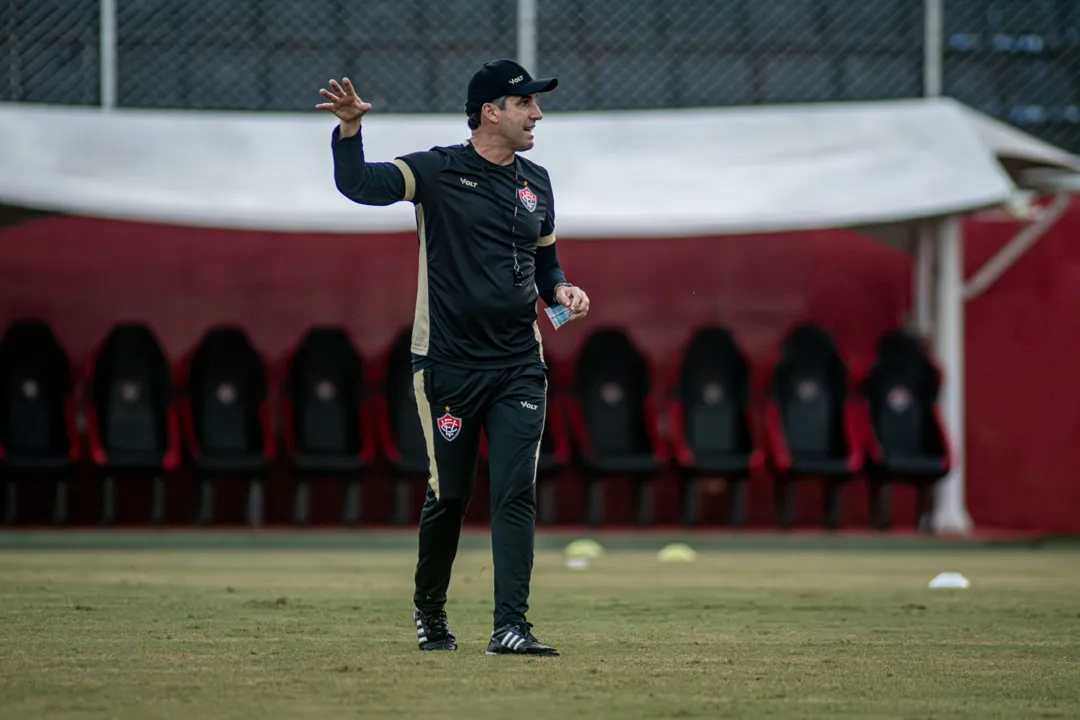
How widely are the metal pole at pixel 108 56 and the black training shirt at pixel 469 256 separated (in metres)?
9.64

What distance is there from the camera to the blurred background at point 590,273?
532 inches

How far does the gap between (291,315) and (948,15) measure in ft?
19.8

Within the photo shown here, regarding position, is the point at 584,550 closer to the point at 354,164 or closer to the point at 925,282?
the point at 925,282

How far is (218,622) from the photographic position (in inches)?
257

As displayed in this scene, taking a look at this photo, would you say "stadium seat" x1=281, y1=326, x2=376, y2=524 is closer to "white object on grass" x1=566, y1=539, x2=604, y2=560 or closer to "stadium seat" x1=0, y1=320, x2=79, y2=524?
"stadium seat" x1=0, y1=320, x2=79, y2=524

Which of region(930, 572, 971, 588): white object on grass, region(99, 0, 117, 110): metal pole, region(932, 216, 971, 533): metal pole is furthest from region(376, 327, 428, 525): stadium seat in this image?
region(930, 572, 971, 588): white object on grass

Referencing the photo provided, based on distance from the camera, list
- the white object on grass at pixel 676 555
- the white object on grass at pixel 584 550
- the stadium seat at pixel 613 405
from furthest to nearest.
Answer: the stadium seat at pixel 613 405, the white object on grass at pixel 584 550, the white object on grass at pixel 676 555

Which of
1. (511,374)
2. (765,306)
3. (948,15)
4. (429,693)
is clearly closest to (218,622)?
(511,374)

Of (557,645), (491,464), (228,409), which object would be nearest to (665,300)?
(228,409)

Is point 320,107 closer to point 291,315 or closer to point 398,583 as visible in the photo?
point 398,583

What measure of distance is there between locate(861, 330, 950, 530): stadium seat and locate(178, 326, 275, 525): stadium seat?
4.54m

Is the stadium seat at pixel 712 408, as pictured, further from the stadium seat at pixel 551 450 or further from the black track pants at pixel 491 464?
the black track pants at pixel 491 464

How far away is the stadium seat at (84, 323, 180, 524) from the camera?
1365 centimetres

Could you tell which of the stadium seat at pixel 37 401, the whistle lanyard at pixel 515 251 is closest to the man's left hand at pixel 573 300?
the whistle lanyard at pixel 515 251
